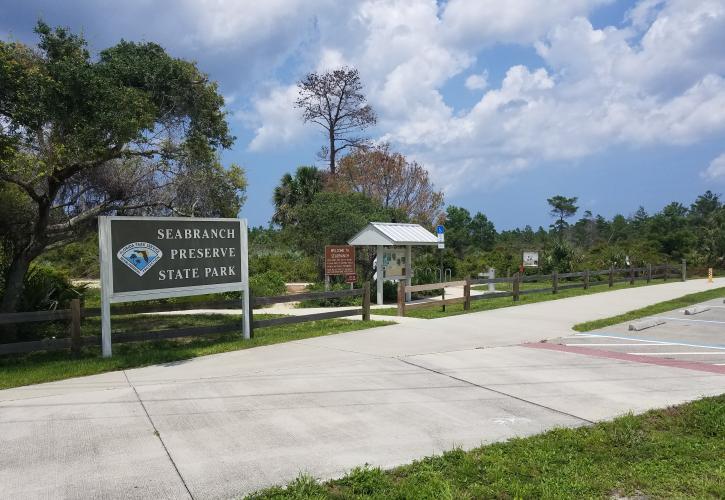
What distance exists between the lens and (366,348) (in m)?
10.2

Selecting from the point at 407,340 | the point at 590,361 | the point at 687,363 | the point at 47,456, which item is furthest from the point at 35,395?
the point at 687,363

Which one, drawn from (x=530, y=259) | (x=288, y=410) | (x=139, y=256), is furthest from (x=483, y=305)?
(x=288, y=410)

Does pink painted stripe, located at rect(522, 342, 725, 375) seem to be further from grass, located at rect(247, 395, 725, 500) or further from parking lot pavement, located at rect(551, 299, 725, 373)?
grass, located at rect(247, 395, 725, 500)

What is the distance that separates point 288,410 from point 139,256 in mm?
4795

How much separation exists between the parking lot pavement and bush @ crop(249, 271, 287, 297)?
11054mm

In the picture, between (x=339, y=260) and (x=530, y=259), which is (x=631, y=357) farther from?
(x=530, y=259)

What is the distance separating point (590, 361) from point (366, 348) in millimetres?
3574

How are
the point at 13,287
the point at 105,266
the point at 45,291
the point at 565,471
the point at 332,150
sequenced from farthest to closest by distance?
the point at 332,150
the point at 45,291
the point at 13,287
the point at 105,266
the point at 565,471

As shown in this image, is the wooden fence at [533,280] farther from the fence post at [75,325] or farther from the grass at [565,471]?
the grass at [565,471]

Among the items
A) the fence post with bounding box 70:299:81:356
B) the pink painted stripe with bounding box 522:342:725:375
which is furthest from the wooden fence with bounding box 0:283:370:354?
the pink painted stripe with bounding box 522:342:725:375

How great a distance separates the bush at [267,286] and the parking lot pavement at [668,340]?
1105 cm

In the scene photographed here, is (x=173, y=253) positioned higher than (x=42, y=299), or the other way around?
(x=173, y=253)

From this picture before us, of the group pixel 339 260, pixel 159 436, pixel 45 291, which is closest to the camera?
pixel 159 436

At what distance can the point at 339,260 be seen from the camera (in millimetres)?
19547
